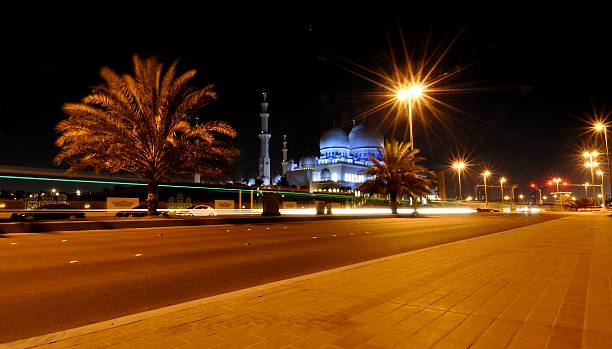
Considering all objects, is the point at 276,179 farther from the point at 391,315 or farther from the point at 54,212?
the point at 391,315

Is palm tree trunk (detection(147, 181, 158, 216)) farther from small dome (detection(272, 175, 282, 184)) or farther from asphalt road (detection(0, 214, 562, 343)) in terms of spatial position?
small dome (detection(272, 175, 282, 184))

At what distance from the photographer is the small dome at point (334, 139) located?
115m

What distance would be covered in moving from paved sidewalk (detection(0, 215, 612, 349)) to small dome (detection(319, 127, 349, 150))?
108 meters

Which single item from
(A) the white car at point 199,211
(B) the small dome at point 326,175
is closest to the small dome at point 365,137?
(B) the small dome at point 326,175

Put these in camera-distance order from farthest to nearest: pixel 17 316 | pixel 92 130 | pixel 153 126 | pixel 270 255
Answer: pixel 153 126
pixel 92 130
pixel 270 255
pixel 17 316

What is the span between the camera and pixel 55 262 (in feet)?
26.7

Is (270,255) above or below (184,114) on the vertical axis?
below

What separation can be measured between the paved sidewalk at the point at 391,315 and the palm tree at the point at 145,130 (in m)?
18.1

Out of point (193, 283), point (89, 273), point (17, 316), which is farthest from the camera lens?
point (89, 273)

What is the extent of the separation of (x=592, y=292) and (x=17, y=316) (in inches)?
280

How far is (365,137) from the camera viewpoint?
115m

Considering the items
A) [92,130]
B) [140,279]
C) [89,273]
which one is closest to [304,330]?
[140,279]

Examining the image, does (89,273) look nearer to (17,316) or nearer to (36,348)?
(17,316)

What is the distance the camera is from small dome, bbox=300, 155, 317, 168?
120 meters
